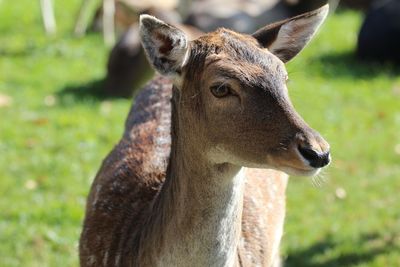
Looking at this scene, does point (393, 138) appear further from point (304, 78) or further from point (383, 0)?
point (383, 0)

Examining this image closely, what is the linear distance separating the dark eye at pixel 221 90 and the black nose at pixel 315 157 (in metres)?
0.44

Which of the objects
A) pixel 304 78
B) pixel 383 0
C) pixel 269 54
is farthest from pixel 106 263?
pixel 383 0

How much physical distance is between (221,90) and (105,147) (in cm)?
453

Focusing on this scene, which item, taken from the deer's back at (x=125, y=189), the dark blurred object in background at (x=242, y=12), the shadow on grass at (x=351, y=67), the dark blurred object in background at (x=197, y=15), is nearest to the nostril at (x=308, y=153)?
the deer's back at (x=125, y=189)

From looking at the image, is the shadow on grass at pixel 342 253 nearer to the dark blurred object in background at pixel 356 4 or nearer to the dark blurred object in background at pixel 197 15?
the dark blurred object in background at pixel 197 15

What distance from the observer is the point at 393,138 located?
8.40 meters

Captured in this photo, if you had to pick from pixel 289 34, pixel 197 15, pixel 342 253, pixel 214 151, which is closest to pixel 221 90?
pixel 214 151

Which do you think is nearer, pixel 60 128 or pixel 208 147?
pixel 208 147

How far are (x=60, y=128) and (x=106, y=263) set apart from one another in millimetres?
4306

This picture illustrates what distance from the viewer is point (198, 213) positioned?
371 centimetres

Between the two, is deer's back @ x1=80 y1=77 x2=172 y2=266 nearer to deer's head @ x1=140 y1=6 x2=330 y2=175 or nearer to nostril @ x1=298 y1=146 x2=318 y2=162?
deer's head @ x1=140 y1=6 x2=330 y2=175

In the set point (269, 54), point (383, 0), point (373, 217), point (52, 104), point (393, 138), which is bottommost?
point (269, 54)

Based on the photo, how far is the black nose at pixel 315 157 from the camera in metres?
3.20

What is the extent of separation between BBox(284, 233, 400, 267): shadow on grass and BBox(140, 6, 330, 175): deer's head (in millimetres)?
2709
